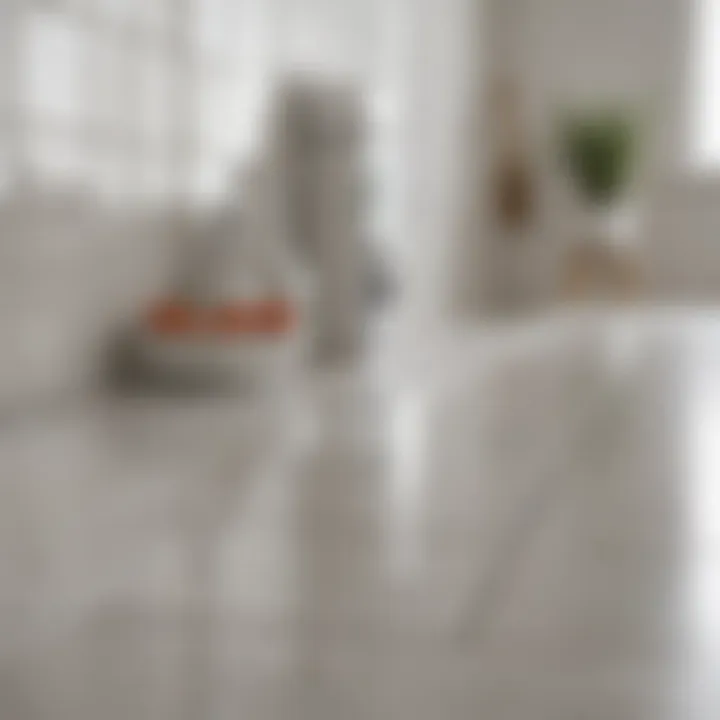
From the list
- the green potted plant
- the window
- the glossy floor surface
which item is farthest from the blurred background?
the window

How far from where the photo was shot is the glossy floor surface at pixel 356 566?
39 centimetres

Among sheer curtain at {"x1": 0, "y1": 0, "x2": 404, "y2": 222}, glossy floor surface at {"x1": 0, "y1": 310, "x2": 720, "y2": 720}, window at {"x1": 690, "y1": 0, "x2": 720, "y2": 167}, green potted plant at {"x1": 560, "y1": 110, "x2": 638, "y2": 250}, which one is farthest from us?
window at {"x1": 690, "y1": 0, "x2": 720, "y2": 167}

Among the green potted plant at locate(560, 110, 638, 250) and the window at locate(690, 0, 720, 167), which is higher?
the window at locate(690, 0, 720, 167)

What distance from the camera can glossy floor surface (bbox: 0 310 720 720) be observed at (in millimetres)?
388

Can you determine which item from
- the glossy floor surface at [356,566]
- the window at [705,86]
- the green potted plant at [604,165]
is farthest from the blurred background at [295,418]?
the window at [705,86]

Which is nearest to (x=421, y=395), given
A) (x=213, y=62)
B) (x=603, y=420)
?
(x=603, y=420)

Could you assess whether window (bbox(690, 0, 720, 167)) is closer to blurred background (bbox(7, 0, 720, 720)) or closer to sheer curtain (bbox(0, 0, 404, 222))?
blurred background (bbox(7, 0, 720, 720))

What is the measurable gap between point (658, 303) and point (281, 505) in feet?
8.55

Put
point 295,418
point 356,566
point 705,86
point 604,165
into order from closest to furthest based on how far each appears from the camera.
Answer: point 356,566 < point 295,418 < point 604,165 < point 705,86

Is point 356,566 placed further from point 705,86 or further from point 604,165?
point 705,86

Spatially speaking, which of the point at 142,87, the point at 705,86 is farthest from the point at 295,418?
the point at 705,86

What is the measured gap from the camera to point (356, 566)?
53 cm

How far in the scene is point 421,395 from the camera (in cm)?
117

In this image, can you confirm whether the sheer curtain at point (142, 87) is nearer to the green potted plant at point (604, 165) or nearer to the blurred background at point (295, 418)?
the blurred background at point (295, 418)
